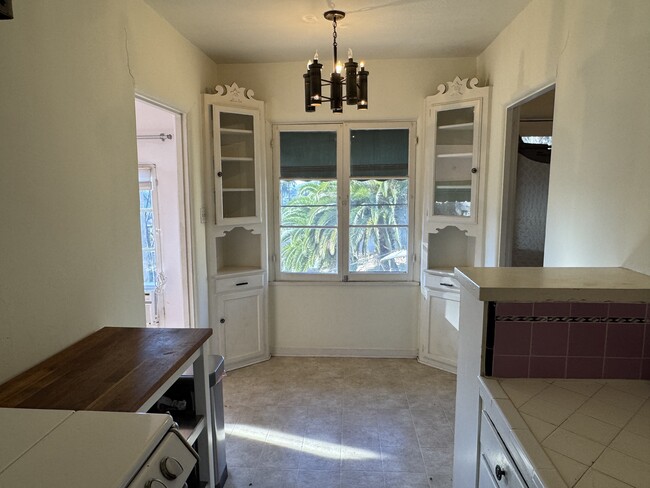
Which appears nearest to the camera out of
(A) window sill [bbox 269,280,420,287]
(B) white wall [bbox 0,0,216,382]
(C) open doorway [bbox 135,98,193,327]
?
(B) white wall [bbox 0,0,216,382]

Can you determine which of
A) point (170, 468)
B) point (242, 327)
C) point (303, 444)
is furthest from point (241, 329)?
point (170, 468)

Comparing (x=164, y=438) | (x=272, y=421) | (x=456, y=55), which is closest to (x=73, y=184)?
(x=164, y=438)

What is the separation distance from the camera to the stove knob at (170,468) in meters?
0.92

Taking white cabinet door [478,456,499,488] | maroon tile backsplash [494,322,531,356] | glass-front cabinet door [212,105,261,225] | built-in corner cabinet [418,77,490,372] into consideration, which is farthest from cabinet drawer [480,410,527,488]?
glass-front cabinet door [212,105,261,225]

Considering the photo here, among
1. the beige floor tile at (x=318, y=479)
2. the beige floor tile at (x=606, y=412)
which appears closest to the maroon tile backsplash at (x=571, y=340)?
the beige floor tile at (x=606, y=412)

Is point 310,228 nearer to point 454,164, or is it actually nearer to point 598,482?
point 454,164

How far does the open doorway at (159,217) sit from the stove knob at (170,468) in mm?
2774

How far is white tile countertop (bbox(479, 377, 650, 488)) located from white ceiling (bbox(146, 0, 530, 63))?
86.5 inches

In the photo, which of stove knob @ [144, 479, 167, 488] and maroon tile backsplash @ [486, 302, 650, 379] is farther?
maroon tile backsplash @ [486, 302, 650, 379]

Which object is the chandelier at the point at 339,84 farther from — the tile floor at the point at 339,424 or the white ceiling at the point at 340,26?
the tile floor at the point at 339,424

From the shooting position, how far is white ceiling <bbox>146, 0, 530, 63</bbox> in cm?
251

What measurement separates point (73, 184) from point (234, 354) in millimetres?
2207

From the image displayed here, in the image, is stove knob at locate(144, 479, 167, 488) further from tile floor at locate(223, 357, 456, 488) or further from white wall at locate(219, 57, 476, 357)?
white wall at locate(219, 57, 476, 357)

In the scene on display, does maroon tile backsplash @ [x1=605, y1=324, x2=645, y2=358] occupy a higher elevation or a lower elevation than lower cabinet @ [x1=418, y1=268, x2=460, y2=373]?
higher
